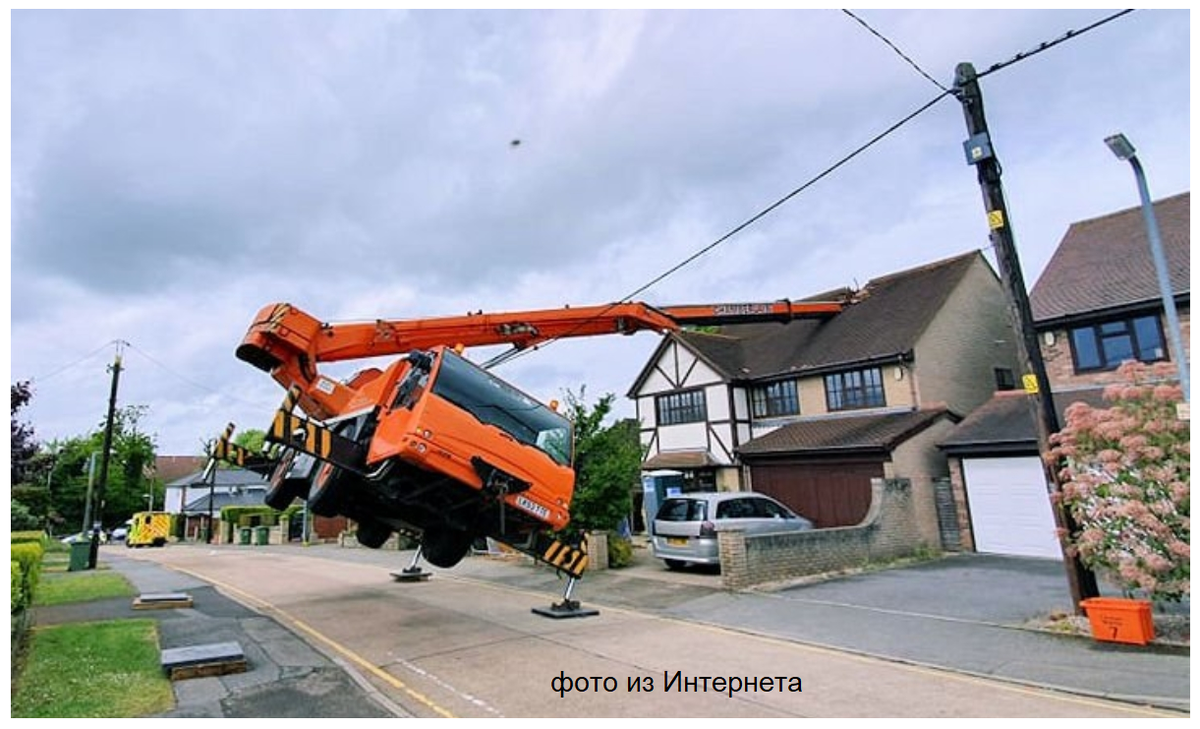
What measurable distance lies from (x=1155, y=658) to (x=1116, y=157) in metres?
5.89

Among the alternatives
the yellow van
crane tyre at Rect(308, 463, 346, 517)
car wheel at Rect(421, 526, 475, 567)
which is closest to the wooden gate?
car wheel at Rect(421, 526, 475, 567)

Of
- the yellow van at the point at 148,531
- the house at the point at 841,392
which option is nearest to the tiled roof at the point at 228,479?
the yellow van at the point at 148,531

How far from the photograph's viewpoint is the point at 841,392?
21484mm

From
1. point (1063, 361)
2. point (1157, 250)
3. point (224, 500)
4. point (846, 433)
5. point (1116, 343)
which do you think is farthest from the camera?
point (224, 500)

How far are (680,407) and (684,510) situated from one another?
408 inches

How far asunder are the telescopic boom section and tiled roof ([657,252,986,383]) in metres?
7.10

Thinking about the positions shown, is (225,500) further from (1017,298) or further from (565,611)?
(1017,298)

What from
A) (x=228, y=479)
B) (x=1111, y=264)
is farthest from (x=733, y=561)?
(x=228, y=479)

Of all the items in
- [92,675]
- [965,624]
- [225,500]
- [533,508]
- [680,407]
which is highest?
[680,407]

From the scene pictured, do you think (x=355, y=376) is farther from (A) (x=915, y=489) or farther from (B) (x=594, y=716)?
(A) (x=915, y=489)

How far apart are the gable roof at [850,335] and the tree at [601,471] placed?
7.65 metres

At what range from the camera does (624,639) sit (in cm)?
895

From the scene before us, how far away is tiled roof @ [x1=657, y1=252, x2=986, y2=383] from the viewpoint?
67.9 feet

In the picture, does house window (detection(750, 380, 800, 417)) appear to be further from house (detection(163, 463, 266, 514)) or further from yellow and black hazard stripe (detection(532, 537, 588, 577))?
house (detection(163, 463, 266, 514))
